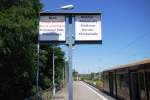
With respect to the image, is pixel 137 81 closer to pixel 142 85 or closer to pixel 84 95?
pixel 142 85

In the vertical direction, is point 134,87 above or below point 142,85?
below

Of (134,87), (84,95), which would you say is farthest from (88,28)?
(84,95)

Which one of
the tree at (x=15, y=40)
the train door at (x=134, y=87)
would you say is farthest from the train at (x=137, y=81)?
the tree at (x=15, y=40)

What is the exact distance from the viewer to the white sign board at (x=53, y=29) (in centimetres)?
966

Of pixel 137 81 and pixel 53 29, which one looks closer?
pixel 53 29

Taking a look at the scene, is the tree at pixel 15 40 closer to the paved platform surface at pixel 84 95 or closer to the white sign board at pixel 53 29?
the white sign board at pixel 53 29

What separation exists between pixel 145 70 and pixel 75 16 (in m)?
7.94

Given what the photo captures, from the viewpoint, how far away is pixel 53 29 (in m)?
9.65

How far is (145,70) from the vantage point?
1661 centimetres

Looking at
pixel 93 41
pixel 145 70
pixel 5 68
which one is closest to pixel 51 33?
pixel 93 41

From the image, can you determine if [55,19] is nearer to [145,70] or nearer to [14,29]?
[14,29]

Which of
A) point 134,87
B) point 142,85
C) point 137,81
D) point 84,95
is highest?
point 137,81

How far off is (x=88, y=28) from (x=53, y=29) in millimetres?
1040

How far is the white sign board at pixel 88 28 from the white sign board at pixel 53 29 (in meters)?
0.45
